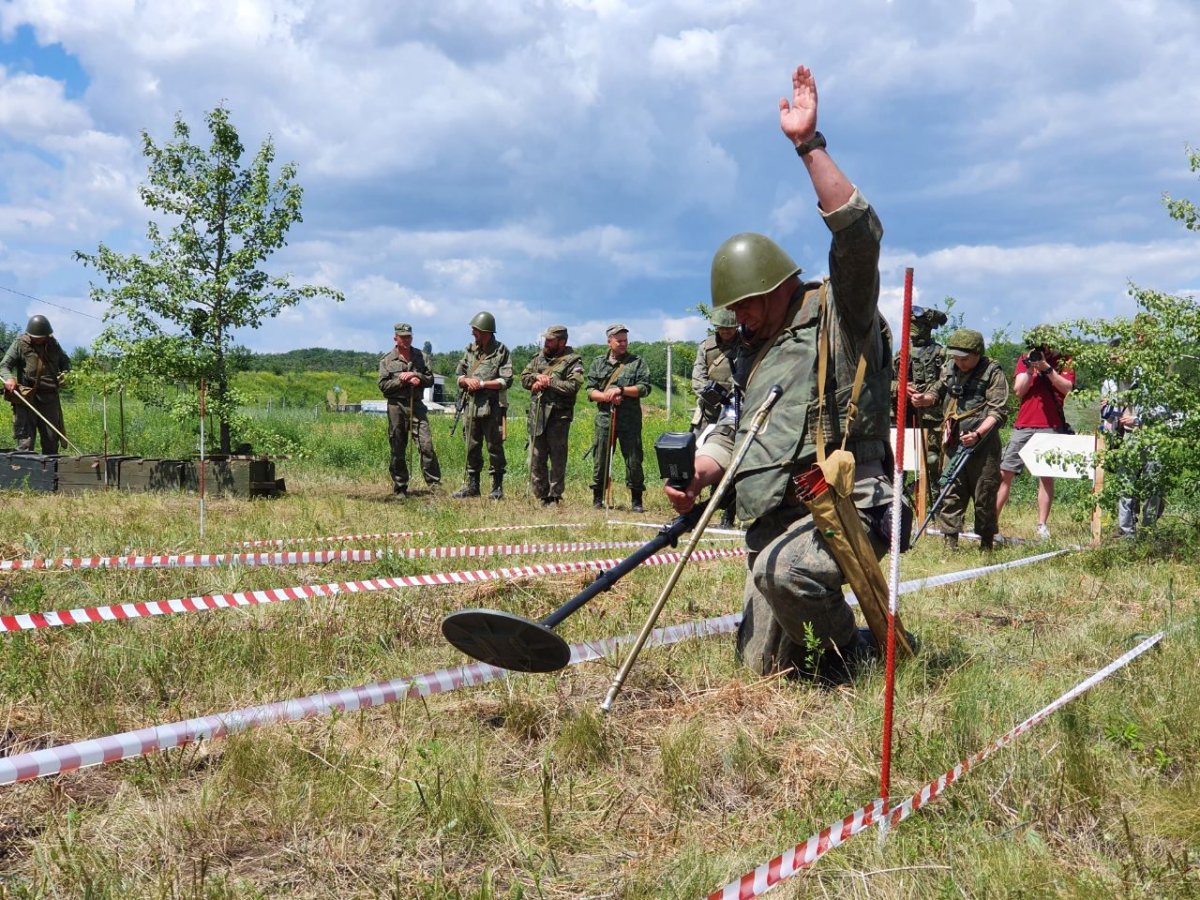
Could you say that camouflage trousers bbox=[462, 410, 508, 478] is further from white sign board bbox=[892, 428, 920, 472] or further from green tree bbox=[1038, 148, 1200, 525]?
green tree bbox=[1038, 148, 1200, 525]

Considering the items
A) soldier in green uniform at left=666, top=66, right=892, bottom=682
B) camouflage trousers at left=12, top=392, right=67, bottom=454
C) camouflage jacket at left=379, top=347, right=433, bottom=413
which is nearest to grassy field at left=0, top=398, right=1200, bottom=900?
soldier in green uniform at left=666, top=66, right=892, bottom=682

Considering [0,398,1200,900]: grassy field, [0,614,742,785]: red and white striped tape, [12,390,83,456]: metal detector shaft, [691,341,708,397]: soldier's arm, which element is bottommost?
[0,398,1200,900]: grassy field

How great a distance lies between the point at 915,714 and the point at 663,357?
60.9 m

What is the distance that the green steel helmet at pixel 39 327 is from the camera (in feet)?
43.2

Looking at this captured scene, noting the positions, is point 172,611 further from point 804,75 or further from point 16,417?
point 16,417

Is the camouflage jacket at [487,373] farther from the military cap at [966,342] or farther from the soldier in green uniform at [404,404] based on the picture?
the military cap at [966,342]

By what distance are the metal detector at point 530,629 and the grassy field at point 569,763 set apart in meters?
0.18

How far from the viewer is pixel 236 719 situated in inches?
133

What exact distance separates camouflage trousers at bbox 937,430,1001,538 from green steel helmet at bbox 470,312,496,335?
6375 millimetres

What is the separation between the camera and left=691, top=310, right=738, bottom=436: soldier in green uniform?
368 inches

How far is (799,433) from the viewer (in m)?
3.92

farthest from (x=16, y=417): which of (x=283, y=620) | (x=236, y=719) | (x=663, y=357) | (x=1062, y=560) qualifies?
(x=663, y=357)

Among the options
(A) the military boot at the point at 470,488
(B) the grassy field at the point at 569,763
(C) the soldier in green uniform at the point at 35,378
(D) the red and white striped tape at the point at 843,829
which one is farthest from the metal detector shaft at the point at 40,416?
(D) the red and white striped tape at the point at 843,829

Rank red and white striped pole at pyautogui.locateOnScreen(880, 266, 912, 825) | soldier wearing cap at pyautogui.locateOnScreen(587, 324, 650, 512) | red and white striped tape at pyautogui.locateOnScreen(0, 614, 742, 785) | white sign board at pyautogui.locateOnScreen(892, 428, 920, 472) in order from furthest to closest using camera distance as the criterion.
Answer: soldier wearing cap at pyautogui.locateOnScreen(587, 324, 650, 512) → white sign board at pyautogui.locateOnScreen(892, 428, 920, 472) → red and white striped tape at pyautogui.locateOnScreen(0, 614, 742, 785) → red and white striped pole at pyautogui.locateOnScreen(880, 266, 912, 825)
